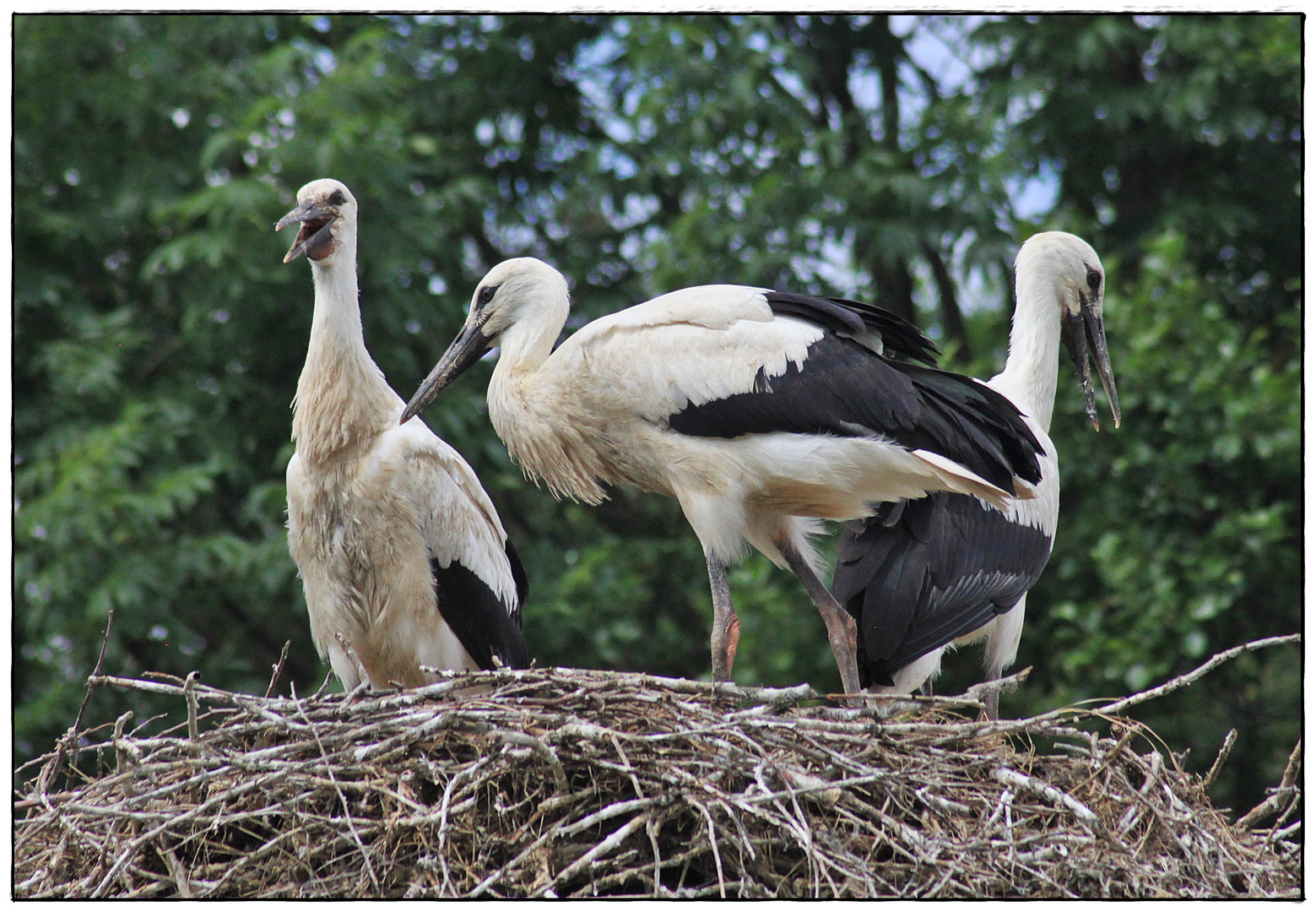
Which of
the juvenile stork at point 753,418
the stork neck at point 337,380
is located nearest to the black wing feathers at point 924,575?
the juvenile stork at point 753,418

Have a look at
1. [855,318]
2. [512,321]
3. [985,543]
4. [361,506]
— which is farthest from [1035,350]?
[361,506]

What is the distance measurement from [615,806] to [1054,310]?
2.47 metres

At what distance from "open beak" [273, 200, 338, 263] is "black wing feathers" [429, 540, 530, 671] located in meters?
0.88

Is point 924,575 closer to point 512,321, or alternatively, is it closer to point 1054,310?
point 1054,310

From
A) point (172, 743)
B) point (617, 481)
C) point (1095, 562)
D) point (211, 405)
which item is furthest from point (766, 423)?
point (211, 405)

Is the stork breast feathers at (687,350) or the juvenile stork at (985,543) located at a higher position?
the stork breast feathers at (687,350)

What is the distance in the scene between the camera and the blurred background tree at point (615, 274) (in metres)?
6.59

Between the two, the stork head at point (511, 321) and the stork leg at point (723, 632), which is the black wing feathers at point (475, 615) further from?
the stork leg at point (723, 632)

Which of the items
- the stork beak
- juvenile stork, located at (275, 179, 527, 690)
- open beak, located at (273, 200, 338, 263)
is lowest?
juvenile stork, located at (275, 179, 527, 690)

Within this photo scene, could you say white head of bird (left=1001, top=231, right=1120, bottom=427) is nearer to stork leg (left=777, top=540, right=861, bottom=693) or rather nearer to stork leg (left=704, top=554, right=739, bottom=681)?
stork leg (left=777, top=540, right=861, bottom=693)

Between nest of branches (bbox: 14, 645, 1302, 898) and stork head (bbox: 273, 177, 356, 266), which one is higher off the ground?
stork head (bbox: 273, 177, 356, 266)

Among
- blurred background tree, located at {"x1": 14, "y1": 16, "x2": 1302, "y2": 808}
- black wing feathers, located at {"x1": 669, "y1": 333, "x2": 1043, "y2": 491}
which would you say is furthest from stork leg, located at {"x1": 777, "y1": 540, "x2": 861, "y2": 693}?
blurred background tree, located at {"x1": 14, "y1": 16, "x2": 1302, "y2": 808}

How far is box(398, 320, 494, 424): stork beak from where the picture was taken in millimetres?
4238

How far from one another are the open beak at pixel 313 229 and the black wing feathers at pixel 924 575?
5.36ft
